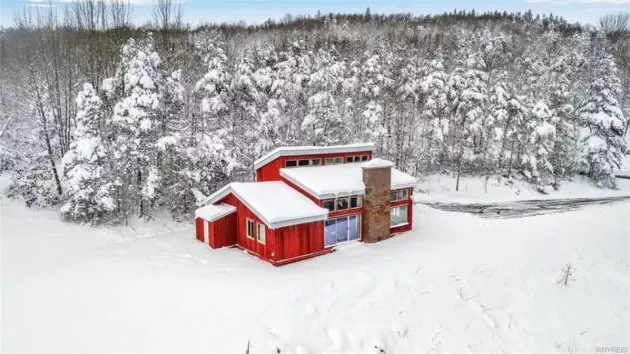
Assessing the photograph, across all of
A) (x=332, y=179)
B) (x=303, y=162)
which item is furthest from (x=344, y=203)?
(x=303, y=162)

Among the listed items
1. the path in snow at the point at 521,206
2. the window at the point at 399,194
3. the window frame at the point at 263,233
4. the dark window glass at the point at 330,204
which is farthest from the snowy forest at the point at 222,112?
the window at the point at 399,194

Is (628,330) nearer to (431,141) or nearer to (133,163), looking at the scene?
(133,163)

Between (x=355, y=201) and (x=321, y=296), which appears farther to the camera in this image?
(x=355, y=201)

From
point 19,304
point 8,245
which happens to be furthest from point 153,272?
point 8,245

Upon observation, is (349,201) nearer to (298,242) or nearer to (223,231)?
(298,242)

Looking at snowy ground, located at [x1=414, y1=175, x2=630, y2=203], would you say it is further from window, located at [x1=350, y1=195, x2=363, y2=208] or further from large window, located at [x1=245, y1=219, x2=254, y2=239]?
large window, located at [x1=245, y1=219, x2=254, y2=239]

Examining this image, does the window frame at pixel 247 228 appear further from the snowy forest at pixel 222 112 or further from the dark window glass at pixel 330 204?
the snowy forest at pixel 222 112

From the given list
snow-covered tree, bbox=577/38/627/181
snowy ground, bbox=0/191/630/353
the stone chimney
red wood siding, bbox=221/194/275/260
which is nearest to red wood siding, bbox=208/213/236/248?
red wood siding, bbox=221/194/275/260
